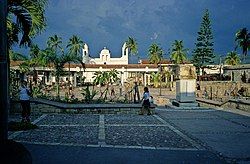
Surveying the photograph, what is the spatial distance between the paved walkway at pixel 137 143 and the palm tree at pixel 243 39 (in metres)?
53.7

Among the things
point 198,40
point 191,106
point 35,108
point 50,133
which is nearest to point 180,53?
point 198,40

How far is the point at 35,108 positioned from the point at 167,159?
11.3 metres

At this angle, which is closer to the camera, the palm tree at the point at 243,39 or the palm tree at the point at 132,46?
the palm tree at the point at 243,39

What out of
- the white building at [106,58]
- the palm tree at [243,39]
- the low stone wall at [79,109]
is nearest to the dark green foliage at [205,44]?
the palm tree at [243,39]

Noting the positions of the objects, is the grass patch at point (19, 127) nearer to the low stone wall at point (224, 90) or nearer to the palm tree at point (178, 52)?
the low stone wall at point (224, 90)

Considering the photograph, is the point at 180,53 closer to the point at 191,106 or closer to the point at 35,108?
the point at 191,106

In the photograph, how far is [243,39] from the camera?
6469 centimetres

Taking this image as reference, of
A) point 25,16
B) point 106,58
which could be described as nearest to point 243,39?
point 106,58

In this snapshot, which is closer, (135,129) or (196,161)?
(196,161)

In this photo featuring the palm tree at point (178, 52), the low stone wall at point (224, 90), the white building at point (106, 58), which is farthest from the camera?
the white building at point (106, 58)

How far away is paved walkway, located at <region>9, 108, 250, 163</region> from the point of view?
725cm

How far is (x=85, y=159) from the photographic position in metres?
7.05

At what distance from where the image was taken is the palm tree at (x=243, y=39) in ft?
209

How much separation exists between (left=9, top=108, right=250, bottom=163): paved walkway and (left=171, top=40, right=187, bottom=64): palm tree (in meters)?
66.7
